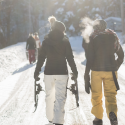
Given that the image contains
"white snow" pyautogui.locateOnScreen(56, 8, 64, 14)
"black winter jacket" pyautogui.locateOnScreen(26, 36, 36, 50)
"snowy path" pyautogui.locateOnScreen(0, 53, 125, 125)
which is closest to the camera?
"snowy path" pyautogui.locateOnScreen(0, 53, 125, 125)

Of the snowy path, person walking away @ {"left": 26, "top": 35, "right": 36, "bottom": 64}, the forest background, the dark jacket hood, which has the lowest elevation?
the forest background

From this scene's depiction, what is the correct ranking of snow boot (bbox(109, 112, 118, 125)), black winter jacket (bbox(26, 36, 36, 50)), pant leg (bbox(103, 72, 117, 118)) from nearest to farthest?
1. snow boot (bbox(109, 112, 118, 125))
2. pant leg (bbox(103, 72, 117, 118))
3. black winter jacket (bbox(26, 36, 36, 50))

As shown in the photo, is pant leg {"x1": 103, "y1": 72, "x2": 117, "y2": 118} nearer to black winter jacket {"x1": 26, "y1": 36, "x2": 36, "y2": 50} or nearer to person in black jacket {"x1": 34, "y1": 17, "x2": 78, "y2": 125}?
person in black jacket {"x1": 34, "y1": 17, "x2": 78, "y2": 125}

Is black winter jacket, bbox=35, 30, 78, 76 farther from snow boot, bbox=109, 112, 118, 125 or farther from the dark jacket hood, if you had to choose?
snow boot, bbox=109, 112, 118, 125

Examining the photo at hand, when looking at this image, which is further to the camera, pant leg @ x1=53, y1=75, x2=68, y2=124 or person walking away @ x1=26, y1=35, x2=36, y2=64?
person walking away @ x1=26, y1=35, x2=36, y2=64

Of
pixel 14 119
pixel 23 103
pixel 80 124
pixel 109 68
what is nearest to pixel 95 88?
pixel 109 68

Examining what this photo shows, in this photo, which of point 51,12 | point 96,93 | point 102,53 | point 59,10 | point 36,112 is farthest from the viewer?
point 51,12

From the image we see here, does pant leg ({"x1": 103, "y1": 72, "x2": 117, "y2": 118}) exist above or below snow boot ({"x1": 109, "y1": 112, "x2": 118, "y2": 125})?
above

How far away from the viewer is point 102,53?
124 inches

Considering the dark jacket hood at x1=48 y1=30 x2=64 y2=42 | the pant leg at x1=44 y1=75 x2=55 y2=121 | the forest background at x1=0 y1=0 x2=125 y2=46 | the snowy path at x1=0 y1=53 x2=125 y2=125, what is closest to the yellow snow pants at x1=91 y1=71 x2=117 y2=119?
the snowy path at x1=0 y1=53 x2=125 y2=125

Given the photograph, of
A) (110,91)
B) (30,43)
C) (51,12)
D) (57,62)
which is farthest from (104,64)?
(51,12)

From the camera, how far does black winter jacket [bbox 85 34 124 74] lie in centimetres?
313

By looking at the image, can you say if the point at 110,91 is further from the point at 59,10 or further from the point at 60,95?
the point at 59,10

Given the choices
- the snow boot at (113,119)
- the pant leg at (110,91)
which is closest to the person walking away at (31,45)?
the pant leg at (110,91)
